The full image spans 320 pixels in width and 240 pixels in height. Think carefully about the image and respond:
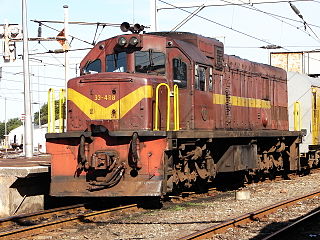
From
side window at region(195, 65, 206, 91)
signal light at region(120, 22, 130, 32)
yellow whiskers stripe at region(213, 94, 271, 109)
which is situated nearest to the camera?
signal light at region(120, 22, 130, 32)

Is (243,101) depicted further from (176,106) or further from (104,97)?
(104,97)

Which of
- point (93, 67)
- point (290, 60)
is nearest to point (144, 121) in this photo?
point (93, 67)

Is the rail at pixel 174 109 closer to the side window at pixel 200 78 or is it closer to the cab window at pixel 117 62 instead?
the cab window at pixel 117 62

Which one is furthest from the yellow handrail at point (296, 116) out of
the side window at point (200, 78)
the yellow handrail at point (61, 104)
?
the yellow handrail at point (61, 104)

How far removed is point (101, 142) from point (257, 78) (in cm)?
714

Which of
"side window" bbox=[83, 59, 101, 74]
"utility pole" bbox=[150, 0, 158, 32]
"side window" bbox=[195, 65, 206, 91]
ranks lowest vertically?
"side window" bbox=[195, 65, 206, 91]

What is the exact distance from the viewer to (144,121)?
10.8m

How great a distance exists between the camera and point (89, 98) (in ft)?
36.2

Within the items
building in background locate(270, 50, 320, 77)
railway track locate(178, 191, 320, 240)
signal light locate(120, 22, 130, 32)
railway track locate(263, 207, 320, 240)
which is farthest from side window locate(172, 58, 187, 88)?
building in background locate(270, 50, 320, 77)

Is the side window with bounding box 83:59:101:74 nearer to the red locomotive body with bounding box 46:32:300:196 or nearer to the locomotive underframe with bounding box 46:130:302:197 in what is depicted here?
the red locomotive body with bounding box 46:32:300:196

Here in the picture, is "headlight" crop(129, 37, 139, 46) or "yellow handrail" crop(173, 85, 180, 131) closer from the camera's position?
"yellow handrail" crop(173, 85, 180, 131)

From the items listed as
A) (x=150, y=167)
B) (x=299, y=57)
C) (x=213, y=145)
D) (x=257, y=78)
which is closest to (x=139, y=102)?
(x=150, y=167)

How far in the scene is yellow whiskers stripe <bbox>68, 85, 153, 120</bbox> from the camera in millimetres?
10781

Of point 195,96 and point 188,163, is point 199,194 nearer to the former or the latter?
point 188,163
